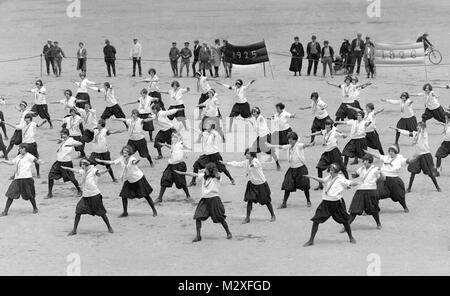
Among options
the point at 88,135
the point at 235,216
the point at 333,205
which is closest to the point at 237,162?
the point at 235,216

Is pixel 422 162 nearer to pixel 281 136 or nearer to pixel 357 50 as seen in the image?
pixel 281 136

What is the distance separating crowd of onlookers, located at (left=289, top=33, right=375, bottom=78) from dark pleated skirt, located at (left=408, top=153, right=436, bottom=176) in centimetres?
1447

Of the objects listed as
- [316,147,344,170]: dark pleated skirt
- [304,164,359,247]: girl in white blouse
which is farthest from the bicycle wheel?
[304,164,359,247]: girl in white blouse

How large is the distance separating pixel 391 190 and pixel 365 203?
52.2 inches

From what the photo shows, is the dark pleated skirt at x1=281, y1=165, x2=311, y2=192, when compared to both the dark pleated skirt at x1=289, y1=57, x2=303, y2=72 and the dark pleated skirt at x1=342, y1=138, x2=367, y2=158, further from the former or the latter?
the dark pleated skirt at x1=289, y1=57, x2=303, y2=72

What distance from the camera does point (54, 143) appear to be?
2512 centimetres

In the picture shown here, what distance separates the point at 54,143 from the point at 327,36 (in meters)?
18.9

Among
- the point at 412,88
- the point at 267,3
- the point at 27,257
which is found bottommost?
the point at 27,257

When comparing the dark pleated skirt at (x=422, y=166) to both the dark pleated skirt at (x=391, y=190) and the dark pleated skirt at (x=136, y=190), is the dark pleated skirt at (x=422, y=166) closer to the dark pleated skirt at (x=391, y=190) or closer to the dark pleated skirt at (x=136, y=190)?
the dark pleated skirt at (x=391, y=190)

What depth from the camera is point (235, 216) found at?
60.2 ft

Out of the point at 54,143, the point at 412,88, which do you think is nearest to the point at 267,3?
the point at 412,88

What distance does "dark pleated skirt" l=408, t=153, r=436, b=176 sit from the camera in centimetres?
1969

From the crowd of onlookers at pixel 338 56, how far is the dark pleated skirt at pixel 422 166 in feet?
47.5

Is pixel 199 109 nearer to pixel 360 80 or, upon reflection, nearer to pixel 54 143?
pixel 54 143
